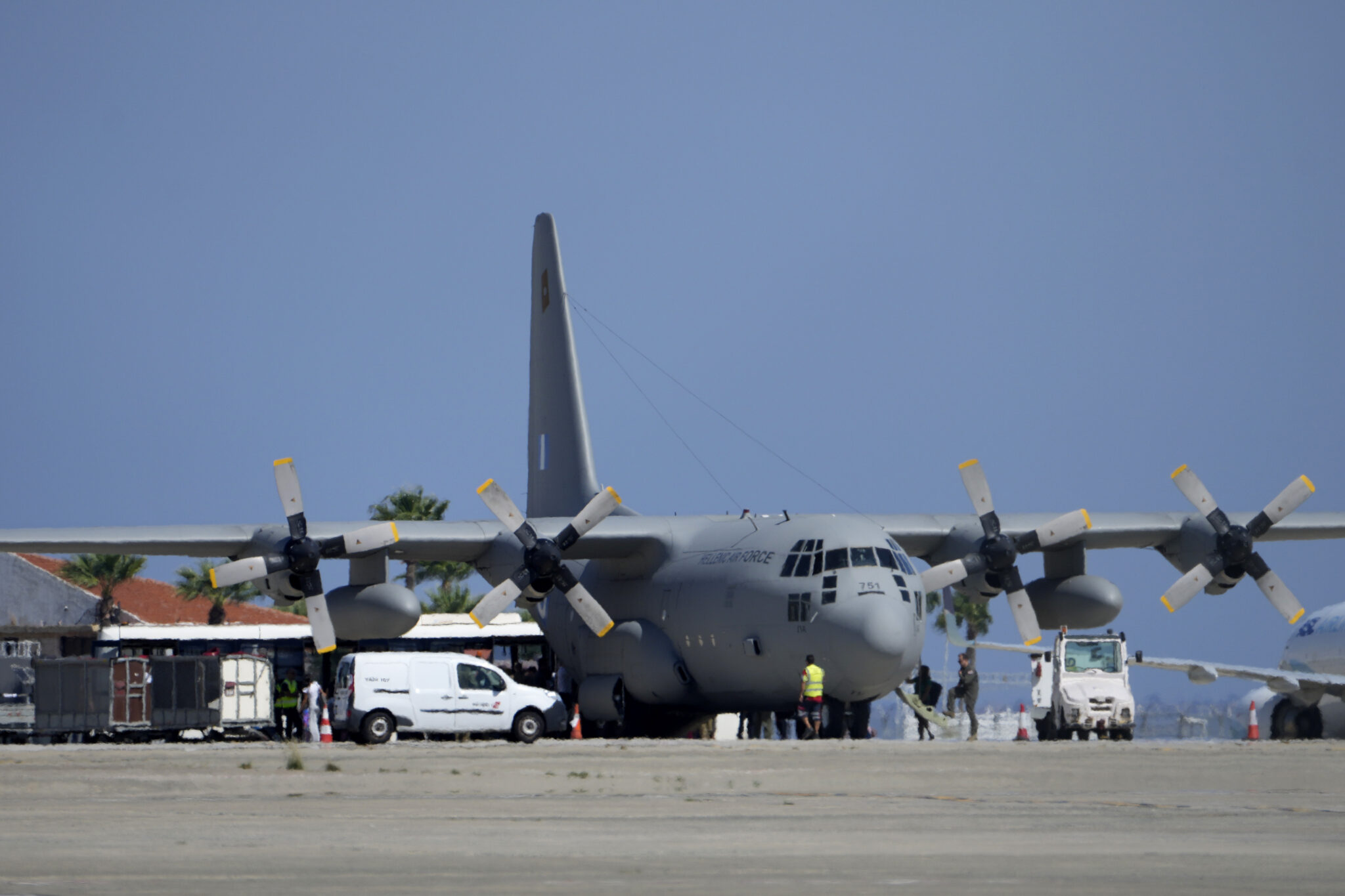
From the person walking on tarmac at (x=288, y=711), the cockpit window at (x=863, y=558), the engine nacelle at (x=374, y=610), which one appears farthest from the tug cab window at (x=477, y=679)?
the person walking on tarmac at (x=288, y=711)

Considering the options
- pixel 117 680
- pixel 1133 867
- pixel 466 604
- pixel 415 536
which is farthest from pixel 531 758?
pixel 466 604

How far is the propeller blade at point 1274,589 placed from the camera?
2886cm

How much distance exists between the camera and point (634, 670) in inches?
1136

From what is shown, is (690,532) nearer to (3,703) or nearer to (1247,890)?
(3,703)

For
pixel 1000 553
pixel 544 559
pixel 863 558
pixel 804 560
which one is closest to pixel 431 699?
pixel 544 559

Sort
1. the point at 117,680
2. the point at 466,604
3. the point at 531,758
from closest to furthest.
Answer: the point at 531,758, the point at 117,680, the point at 466,604

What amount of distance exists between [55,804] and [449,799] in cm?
299

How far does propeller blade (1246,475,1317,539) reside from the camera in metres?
28.5

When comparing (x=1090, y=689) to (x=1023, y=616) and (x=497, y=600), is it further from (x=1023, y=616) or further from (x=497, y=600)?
(x=497, y=600)

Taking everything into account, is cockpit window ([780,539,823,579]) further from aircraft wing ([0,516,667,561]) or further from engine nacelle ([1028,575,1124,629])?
engine nacelle ([1028,575,1124,629])

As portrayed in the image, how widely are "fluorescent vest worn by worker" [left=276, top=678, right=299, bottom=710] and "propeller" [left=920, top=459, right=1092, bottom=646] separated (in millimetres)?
13343

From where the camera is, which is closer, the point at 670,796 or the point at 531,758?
the point at 670,796

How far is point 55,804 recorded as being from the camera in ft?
40.3

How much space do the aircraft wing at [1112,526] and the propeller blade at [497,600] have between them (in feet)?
23.3
